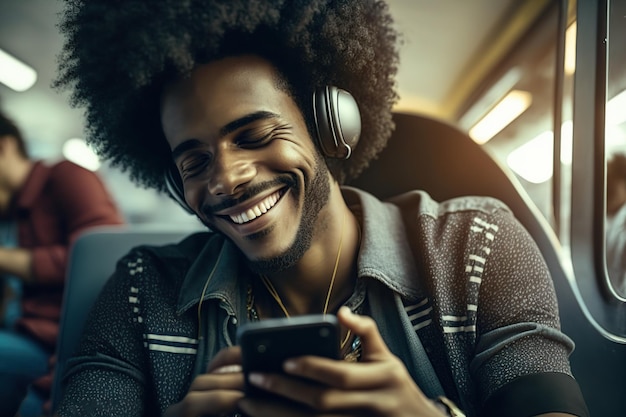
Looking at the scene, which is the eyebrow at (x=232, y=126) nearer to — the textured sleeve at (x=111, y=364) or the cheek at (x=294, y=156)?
the cheek at (x=294, y=156)

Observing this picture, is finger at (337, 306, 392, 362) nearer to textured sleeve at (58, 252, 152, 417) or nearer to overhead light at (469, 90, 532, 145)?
textured sleeve at (58, 252, 152, 417)

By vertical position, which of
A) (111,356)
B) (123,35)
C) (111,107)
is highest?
(123,35)

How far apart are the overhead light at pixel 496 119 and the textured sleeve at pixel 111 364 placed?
2.08ft

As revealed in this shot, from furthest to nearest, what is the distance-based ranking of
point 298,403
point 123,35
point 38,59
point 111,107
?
point 38,59 → point 111,107 → point 123,35 → point 298,403

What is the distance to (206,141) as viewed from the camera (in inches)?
29.3

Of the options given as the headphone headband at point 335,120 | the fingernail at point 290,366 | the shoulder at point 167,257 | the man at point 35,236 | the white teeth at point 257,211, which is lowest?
the man at point 35,236

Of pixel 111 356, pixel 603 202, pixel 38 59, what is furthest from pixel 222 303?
pixel 603 202

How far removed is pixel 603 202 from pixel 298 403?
0.63 meters

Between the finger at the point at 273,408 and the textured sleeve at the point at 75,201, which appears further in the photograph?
the textured sleeve at the point at 75,201

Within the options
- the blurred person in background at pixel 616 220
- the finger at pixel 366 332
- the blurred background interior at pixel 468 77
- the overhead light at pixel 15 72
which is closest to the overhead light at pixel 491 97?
the blurred background interior at pixel 468 77

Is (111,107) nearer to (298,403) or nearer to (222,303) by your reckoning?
(222,303)

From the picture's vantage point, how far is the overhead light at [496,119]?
104cm

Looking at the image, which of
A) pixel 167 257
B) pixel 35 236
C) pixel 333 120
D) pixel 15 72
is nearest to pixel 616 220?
pixel 333 120

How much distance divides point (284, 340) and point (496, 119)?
2.33 feet
